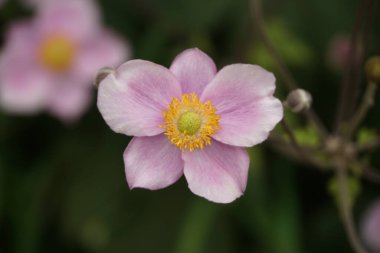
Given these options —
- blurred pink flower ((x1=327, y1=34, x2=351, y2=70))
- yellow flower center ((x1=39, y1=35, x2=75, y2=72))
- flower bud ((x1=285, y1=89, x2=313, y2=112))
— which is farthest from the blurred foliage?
flower bud ((x1=285, y1=89, x2=313, y2=112))

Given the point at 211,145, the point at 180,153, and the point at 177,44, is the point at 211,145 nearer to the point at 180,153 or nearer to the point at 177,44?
the point at 180,153

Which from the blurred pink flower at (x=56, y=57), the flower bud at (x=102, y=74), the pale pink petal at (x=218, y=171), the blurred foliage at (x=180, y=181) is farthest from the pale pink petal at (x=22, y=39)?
the pale pink petal at (x=218, y=171)

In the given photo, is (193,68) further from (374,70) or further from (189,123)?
(374,70)

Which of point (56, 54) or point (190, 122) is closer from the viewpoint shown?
point (190, 122)

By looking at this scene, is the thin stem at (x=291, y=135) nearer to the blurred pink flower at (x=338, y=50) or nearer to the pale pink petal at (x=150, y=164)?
the pale pink petal at (x=150, y=164)

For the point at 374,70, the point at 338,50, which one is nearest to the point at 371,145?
the point at 374,70

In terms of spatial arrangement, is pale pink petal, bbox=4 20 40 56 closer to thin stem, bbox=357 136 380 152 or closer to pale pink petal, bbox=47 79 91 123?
pale pink petal, bbox=47 79 91 123
